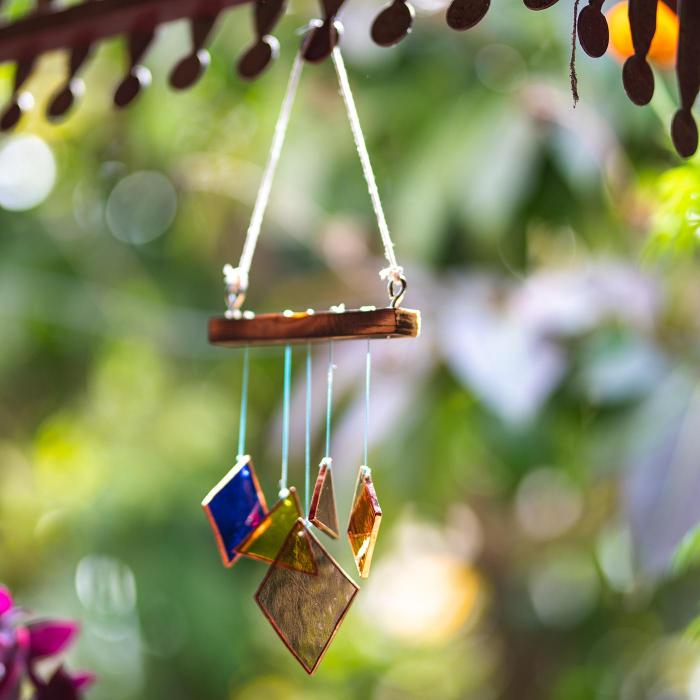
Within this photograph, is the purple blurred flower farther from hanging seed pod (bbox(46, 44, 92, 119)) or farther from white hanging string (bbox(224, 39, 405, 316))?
hanging seed pod (bbox(46, 44, 92, 119))

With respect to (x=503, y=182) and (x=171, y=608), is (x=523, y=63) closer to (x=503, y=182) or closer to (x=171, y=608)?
(x=503, y=182)

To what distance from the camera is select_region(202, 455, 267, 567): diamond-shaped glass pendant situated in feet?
1.77

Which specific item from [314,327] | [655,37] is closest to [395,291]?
[314,327]

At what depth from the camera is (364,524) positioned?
1.66ft

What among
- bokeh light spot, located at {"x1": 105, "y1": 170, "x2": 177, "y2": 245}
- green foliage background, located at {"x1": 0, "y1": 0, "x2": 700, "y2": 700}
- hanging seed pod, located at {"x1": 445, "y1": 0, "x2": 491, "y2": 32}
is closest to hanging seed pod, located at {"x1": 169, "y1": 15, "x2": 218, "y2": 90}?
hanging seed pod, located at {"x1": 445, "y1": 0, "x2": 491, "y2": 32}

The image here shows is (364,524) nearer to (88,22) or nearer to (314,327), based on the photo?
(314,327)

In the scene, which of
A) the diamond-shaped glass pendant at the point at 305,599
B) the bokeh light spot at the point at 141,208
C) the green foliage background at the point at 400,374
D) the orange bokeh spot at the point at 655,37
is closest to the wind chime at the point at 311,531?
the diamond-shaped glass pendant at the point at 305,599

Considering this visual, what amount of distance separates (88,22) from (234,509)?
0.34 meters

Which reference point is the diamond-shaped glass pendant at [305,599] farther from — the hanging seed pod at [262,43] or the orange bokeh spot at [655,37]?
the orange bokeh spot at [655,37]

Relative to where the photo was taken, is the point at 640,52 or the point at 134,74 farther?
the point at 134,74

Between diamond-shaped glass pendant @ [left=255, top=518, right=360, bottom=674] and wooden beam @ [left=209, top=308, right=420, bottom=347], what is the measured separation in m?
0.11

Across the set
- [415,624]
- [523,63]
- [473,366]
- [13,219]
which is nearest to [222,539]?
[473,366]

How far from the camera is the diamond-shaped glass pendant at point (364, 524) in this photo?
0.50 m

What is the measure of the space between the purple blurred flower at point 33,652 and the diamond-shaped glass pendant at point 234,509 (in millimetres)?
118
